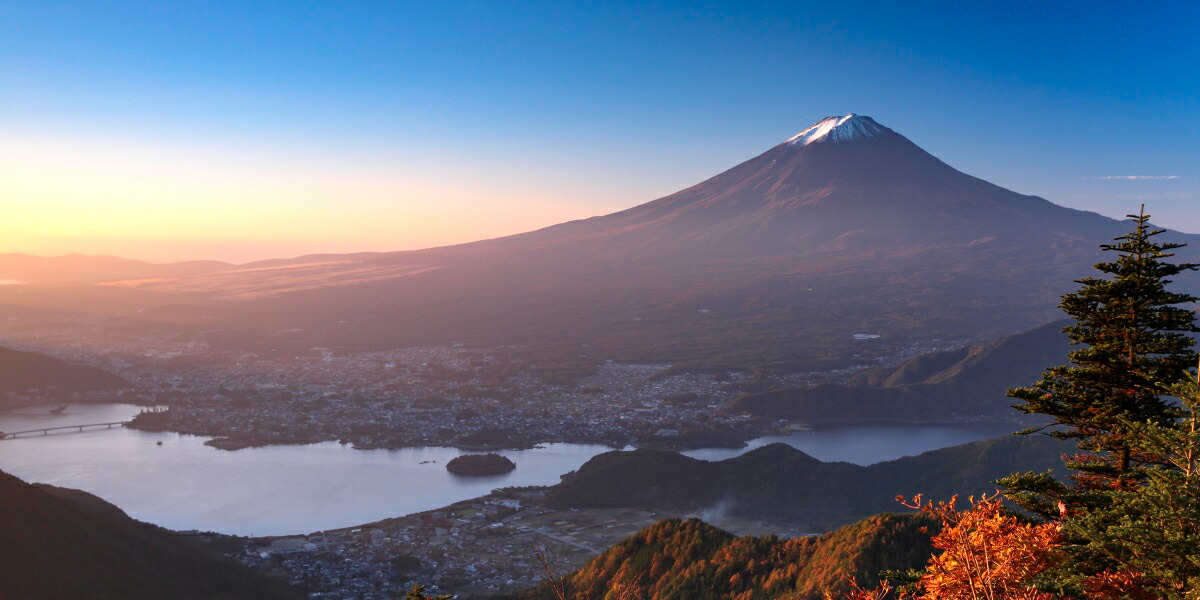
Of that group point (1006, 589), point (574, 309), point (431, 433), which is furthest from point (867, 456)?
point (574, 309)

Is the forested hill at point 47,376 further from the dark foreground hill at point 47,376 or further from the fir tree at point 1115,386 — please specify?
the fir tree at point 1115,386

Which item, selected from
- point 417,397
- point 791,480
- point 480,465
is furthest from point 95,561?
point 417,397

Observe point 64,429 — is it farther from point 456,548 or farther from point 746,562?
point 746,562

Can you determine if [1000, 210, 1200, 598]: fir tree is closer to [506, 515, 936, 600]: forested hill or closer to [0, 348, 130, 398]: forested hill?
[506, 515, 936, 600]: forested hill

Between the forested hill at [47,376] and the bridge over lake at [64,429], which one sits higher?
the forested hill at [47,376]

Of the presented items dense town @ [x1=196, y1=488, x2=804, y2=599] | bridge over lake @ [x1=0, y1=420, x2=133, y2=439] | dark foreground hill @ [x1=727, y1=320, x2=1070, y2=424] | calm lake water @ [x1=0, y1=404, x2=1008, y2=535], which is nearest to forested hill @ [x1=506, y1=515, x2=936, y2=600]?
dense town @ [x1=196, y1=488, x2=804, y2=599]

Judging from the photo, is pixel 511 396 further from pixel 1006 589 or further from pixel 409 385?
pixel 1006 589

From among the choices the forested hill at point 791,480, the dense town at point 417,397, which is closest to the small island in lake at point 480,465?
the dense town at point 417,397

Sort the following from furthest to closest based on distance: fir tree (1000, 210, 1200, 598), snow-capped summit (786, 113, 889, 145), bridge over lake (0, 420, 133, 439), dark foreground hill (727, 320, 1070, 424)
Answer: snow-capped summit (786, 113, 889, 145) → dark foreground hill (727, 320, 1070, 424) → bridge over lake (0, 420, 133, 439) → fir tree (1000, 210, 1200, 598)
